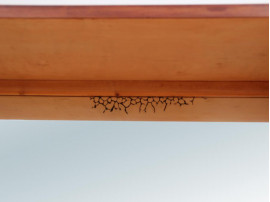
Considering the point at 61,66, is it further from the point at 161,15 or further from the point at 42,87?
the point at 161,15

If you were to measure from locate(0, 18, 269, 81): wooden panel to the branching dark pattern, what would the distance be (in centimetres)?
16

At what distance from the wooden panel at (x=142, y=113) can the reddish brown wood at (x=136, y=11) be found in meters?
0.71

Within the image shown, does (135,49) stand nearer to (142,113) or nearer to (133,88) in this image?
(133,88)

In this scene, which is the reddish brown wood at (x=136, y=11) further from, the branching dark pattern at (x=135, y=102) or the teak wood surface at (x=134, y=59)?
the branching dark pattern at (x=135, y=102)

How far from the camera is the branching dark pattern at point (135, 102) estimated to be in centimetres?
193

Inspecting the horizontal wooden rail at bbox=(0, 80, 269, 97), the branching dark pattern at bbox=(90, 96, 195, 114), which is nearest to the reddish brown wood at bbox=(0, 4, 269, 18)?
the horizontal wooden rail at bbox=(0, 80, 269, 97)

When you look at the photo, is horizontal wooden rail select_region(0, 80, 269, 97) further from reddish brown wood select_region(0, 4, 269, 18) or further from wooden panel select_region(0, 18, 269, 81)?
reddish brown wood select_region(0, 4, 269, 18)

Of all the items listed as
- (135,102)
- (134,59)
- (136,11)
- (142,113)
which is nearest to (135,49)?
(134,59)

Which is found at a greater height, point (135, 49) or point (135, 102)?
point (135, 49)

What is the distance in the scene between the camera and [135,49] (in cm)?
163

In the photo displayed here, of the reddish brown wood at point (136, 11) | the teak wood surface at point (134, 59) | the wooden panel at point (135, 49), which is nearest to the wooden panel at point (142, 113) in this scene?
the teak wood surface at point (134, 59)

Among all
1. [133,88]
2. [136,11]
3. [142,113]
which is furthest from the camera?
[142,113]

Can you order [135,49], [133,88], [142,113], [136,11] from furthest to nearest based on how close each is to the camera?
[142,113], [133,88], [135,49], [136,11]

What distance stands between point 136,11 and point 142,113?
854mm
